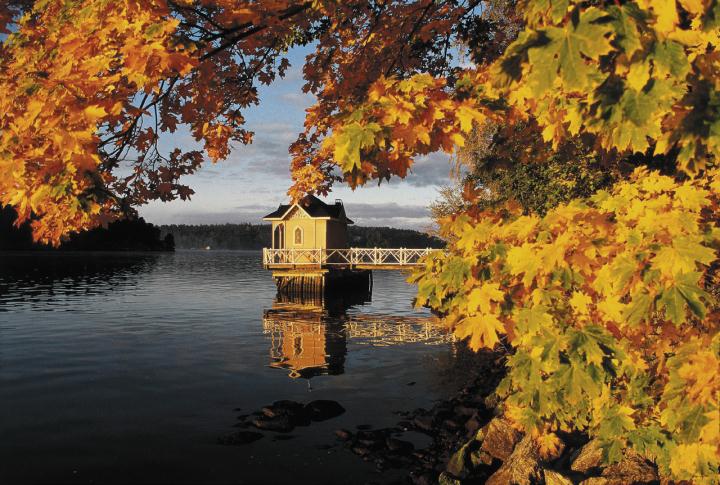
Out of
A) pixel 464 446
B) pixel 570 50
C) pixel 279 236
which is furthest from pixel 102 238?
pixel 570 50

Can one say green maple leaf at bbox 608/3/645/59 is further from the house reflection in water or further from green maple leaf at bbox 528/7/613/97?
the house reflection in water

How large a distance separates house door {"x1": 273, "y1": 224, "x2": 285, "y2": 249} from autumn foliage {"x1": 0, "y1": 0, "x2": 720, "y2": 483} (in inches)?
1372

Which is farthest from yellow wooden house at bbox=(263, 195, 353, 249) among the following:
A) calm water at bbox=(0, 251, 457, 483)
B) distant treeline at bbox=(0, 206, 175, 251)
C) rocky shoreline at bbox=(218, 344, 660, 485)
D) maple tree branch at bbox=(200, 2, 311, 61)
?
distant treeline at bbox=(0, 206, 175, 251)

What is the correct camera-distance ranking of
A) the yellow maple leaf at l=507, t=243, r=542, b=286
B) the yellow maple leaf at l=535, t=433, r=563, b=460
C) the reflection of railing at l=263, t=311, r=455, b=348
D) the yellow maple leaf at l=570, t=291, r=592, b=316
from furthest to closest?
the reflection of railing at l=263, t=311, r=455, b=348, the yellow maple leaf at l=535, t=433, r=563, b=460, the yellow maple leaf at l=570, t=291, r=592, b=316, the yellow maple leaf at l=507, t=243, r=542, b=286

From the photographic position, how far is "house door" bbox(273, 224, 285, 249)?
40.4 meters

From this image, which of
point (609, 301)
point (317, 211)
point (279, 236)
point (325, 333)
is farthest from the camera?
point (279, 236)

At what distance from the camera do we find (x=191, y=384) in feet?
47.3

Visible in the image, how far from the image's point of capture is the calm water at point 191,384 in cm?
933

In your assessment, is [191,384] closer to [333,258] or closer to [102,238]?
[333,258]

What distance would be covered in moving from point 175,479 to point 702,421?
8.23 m

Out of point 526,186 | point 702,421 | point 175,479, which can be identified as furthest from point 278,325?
point 702,421

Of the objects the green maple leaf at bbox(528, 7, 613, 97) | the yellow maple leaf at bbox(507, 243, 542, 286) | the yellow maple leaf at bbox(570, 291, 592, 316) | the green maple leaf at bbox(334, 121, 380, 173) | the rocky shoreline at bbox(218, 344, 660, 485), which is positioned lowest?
the rocky shoreline at bbox(218, 344, 660, 485)

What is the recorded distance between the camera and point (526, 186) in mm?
15789

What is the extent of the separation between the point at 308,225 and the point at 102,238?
10603 cm
